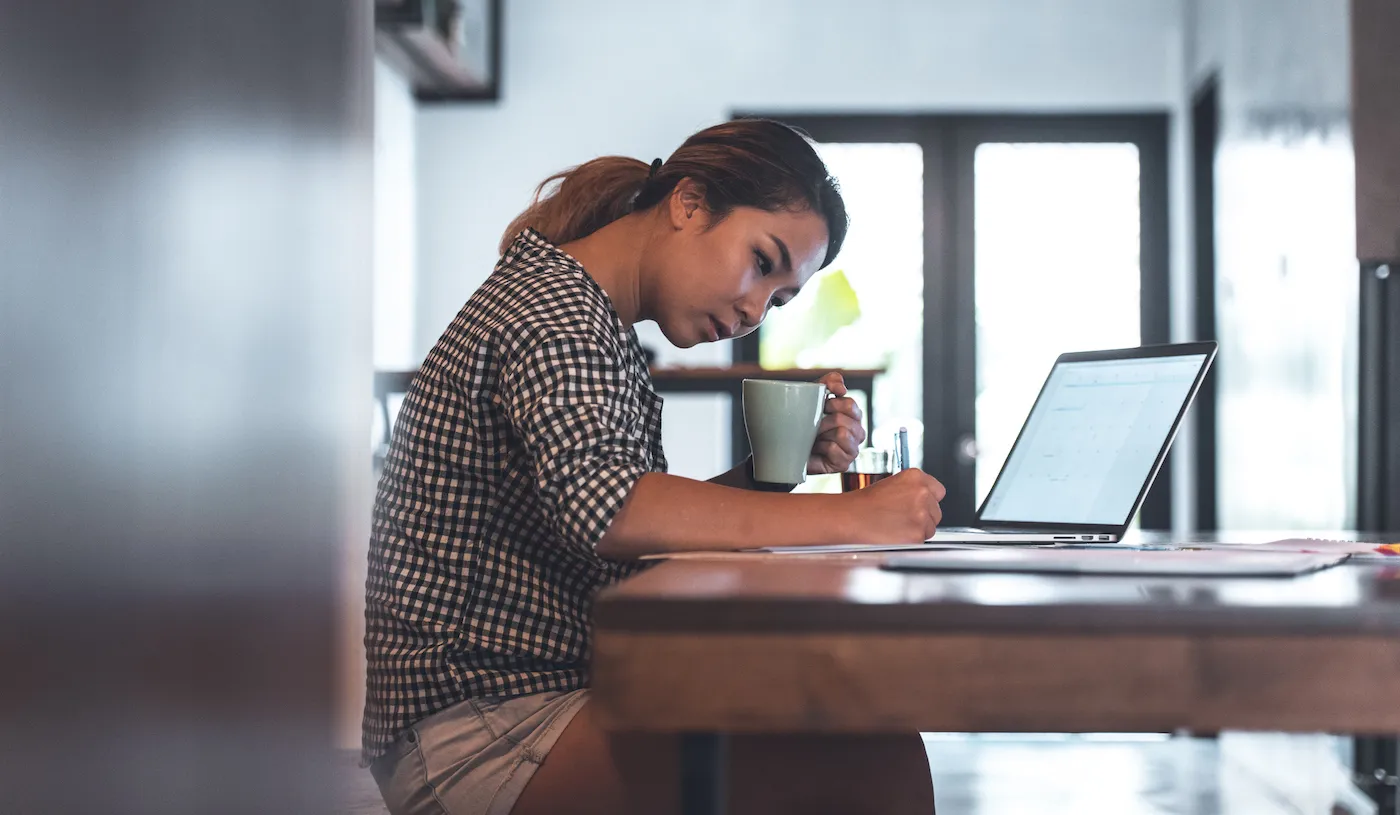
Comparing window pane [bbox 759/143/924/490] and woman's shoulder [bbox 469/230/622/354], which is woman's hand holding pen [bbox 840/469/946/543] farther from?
window pane [bbox 759/143/924/490]

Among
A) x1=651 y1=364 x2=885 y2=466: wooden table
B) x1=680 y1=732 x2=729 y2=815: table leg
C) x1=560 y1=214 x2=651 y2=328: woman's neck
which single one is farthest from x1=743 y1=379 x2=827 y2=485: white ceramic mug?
x1=651 y1=364 x2=885 y2=466: wooden table

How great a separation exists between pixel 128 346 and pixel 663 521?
45 cm

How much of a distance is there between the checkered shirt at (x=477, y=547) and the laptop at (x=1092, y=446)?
36 cm

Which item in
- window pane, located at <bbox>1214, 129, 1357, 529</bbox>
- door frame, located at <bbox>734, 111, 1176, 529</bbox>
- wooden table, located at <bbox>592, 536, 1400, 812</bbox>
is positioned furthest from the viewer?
door frame, located at <bbox>734, 111, 1176, 529</bbox>

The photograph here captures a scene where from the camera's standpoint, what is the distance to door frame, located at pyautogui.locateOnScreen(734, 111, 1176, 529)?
16.6 feet

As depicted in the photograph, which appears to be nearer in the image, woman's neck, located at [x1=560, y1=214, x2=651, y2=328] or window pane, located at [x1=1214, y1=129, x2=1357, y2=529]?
woman's neck, located at [x1=560, y1=214, x2=651, y2=328]

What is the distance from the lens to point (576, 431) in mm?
899

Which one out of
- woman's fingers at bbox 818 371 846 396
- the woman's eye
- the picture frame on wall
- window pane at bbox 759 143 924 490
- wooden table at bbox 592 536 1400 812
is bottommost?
wooden table at bbox 592 536 1400 812

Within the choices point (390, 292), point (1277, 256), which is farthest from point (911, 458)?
point (390, 292)

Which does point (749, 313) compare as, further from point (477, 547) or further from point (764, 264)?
point (477, 547)

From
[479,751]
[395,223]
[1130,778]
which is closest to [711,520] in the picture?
[479,751]

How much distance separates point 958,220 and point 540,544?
4.24 meters

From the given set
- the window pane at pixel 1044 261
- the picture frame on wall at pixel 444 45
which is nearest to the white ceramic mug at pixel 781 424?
the picture frame on wall at pixel 444 45

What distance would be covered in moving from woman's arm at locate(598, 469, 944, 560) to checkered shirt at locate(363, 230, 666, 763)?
0.07 metres
